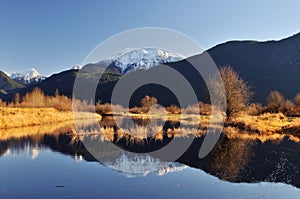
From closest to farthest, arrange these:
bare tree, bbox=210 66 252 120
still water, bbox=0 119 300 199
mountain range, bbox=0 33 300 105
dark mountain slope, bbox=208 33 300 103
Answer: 1. still water, bbox=0 119 300 199
2. bare tree, bbox=210 66 252 120
3. dark mountain slope, bbox=208 33 300 103
4. mountain range, bbox=0 33 300 105

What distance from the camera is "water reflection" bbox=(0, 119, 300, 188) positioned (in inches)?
523

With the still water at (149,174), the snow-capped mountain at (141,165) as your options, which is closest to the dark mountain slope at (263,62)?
the still water at (149,174)

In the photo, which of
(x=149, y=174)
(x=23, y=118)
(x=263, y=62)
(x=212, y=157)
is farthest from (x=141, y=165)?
(x=263, y=62)

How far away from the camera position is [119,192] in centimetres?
1048

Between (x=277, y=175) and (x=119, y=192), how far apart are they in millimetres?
7305

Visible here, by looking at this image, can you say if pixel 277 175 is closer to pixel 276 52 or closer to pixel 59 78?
pixel 276 52

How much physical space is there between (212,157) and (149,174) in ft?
18.1

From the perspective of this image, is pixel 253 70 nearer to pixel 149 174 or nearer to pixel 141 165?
pixel 141 165

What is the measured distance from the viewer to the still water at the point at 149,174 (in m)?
10.5

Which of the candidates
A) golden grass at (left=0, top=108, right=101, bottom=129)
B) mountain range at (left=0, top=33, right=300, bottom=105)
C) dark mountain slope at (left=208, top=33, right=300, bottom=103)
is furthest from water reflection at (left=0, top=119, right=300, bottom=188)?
dark mountain slope at (left=208, top=33, right=300, bottom=103)

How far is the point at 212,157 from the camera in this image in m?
17.2

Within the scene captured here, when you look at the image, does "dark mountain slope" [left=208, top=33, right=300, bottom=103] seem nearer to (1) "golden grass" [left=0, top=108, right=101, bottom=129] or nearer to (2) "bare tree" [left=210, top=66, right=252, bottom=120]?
(2) "bare tree" [left=210, top=66, right=252, bottom=120]

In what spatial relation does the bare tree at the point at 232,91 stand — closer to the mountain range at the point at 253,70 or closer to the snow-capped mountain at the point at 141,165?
the snow-capped mountain at the point at 141,165

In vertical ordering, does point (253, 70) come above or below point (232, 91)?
above
